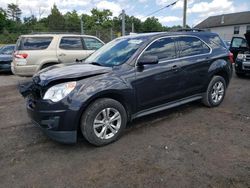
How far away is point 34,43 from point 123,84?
5533 millimetres

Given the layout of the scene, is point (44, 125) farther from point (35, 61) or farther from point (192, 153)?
point (35, 61)

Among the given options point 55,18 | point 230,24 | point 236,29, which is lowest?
point 236,29

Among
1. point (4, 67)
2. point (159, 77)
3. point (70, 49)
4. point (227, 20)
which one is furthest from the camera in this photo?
point (227, 20)

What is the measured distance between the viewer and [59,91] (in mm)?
3463

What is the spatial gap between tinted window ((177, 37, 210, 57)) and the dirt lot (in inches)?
52.6

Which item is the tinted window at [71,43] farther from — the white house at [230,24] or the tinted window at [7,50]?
the white house at [230,24]

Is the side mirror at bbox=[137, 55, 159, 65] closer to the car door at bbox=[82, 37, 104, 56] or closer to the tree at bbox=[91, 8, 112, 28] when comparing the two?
the car door at bbox=[82, 37, 104, 56]

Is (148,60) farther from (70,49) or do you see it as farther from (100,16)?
(100,16)

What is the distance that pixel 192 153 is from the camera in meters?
3.52

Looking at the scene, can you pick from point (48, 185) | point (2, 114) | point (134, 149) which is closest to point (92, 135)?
point (134, 149)

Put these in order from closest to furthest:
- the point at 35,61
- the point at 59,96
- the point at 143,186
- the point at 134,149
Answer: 1. the point at 143,186
2. the point at 59,96
3. the point at 134,149
4. the point at 35,61

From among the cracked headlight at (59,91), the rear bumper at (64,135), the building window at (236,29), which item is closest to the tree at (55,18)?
the building window at (236,29)

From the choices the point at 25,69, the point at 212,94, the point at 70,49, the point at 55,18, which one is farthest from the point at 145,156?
the point at 55,18

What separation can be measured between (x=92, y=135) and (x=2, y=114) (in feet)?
9.95
